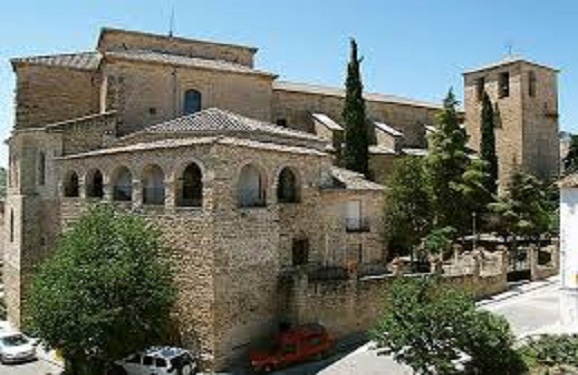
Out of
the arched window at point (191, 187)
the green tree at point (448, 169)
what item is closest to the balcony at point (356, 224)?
the green tree at point (448, 169)

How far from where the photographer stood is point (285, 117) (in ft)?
106

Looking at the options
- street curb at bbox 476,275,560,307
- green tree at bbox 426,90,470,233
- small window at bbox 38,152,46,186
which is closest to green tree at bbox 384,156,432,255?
green tree at bbox 426,90,470,233

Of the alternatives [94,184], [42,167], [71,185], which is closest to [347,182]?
[94,184]

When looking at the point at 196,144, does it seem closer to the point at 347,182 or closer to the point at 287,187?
the point at 287,187

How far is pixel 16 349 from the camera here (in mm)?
20984

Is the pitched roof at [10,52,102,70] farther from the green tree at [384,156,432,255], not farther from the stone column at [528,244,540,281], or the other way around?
the stone column at [528,244,540,281]

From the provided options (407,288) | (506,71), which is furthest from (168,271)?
→ (506,71)

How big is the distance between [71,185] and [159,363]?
9750 mm

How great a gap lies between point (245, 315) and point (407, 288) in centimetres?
529

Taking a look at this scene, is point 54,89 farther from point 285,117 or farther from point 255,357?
point 255,357

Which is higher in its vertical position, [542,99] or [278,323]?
[542,99]

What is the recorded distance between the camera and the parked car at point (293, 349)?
1856cm

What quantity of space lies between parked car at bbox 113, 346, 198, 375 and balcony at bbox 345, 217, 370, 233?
26.8 ft

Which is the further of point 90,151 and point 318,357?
point 90,151
